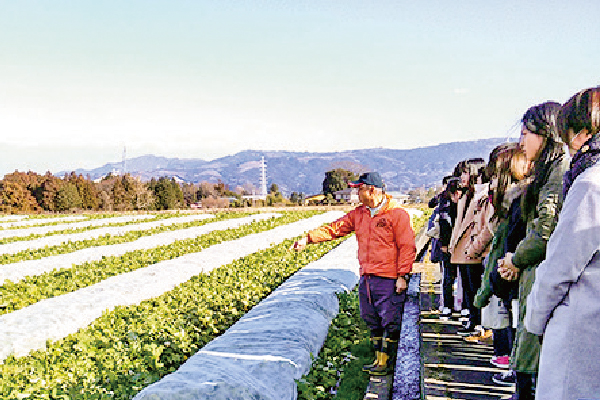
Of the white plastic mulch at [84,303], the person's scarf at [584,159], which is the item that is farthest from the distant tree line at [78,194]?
the person's scarf at [584,159]

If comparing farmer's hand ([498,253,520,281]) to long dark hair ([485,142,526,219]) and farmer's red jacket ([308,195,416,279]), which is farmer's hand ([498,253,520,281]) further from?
farmer's red jacket ([308,195,416,279])

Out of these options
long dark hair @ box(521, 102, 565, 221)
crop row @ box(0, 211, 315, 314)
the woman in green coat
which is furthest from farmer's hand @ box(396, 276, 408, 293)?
crop row @ box(0, 211, 315, 314)

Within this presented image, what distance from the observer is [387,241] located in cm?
508

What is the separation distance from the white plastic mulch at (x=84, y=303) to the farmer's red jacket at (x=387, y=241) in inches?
159

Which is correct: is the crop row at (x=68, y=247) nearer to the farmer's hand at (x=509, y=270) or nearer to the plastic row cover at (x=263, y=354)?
the plastic row cover at (x=263, y=354)

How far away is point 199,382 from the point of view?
359 centimetres

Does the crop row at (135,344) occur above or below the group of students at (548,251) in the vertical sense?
below

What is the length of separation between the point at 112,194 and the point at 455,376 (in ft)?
185

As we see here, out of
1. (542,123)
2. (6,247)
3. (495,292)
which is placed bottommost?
(6,247)

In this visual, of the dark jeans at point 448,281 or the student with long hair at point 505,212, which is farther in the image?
the dark jeans at point 448,281

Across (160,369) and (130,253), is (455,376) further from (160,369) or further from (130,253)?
(130,253)

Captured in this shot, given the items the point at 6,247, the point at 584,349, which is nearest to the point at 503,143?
the point at 584,349

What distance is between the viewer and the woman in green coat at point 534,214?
2.92 metres

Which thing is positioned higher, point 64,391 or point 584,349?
point 584,349
